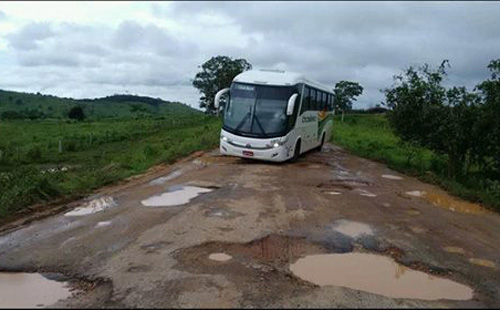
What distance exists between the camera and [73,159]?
88.2 feet

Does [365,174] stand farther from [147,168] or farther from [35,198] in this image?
[35,198]

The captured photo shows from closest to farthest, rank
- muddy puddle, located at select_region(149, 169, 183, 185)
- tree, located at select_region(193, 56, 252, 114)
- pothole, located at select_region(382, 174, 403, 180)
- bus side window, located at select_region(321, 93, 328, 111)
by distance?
muddy puddle, located at select_region(149, 169, 183, 185) → pothole, located at select_region(382, 174, 403, 180) → bus side window, located at select_region(321, 93, 328, 111) → tree, located at select_region(193, 56, 252, 114)

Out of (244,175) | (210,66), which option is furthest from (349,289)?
(210,66)

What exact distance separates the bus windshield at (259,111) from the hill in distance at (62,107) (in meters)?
59.2

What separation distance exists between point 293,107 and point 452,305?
11.7m

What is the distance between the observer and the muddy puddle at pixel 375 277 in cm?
584

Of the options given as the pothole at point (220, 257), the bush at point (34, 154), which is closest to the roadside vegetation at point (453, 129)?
the pothole at point (220, 257)

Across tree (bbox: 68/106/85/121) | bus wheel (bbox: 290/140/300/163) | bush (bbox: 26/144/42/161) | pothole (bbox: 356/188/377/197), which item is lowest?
bush (bbox: 26/144/42/161)

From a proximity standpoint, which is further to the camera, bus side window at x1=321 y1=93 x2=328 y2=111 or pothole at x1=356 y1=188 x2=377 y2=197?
bus side window at x1=321 y1=93 x2=328 y2=111

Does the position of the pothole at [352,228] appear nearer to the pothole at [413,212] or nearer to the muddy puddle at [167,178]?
the pothole at [413,212]

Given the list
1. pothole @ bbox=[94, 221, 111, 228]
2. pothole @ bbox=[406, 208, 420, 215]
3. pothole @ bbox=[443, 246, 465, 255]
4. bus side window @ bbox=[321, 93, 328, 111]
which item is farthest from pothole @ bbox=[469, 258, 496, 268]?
bus side window @ bbox=[321, 93, 328, 111]

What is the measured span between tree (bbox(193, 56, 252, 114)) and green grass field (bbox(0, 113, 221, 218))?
19.1m

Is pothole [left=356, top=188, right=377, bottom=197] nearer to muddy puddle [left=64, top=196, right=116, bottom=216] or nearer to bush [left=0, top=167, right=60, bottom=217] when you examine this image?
muddy puddle [left=64, top=196, right=116, bottom=216]

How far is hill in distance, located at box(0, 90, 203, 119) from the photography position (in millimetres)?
76675
